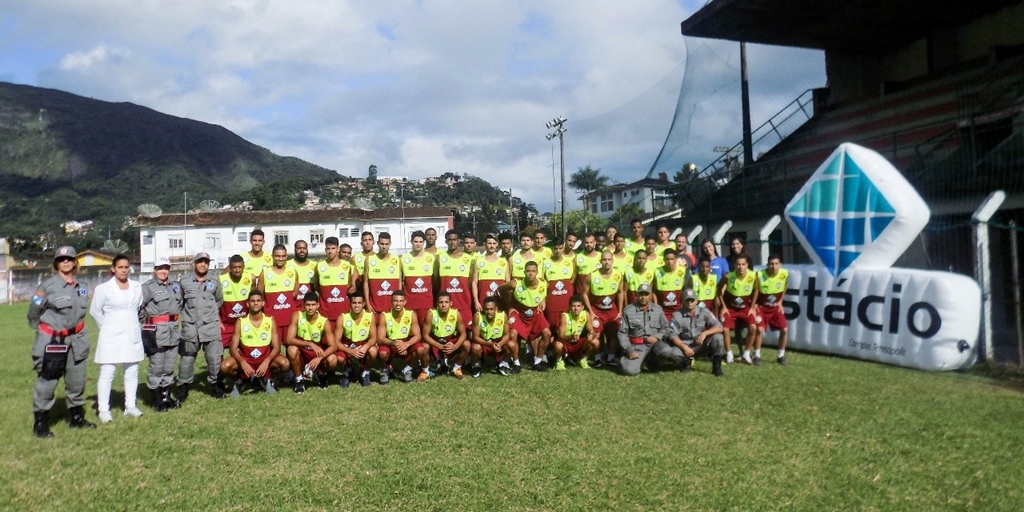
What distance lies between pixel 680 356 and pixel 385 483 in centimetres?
466

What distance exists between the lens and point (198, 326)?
23.2 ft

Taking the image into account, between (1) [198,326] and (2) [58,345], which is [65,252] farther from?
(1) [198,326]

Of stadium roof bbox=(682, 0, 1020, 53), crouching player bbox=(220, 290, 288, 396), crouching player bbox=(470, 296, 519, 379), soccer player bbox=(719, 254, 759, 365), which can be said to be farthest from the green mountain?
soccer player bbox=(719, 254, 759, 365)

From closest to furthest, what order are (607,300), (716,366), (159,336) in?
(159,336) < (716,366) < (607,300)

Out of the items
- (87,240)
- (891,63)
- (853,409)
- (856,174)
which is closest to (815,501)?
(853,409)

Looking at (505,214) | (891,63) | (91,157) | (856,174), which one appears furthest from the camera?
(91,157)

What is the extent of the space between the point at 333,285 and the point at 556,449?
13.3ft

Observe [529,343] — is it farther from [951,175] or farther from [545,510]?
[951,175]

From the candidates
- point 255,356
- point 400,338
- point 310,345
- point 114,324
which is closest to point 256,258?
point 255,356

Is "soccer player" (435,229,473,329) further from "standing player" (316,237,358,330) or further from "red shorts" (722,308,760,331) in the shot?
"red shorts" (722,308,760,331)

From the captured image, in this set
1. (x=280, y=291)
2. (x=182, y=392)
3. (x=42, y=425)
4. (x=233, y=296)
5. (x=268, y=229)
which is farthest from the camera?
(x=268, y=229)

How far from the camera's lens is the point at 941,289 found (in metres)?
7.61

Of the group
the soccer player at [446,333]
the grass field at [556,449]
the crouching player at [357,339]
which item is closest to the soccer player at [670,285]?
the grass field at [556,449]

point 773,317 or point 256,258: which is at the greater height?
point 256,258
